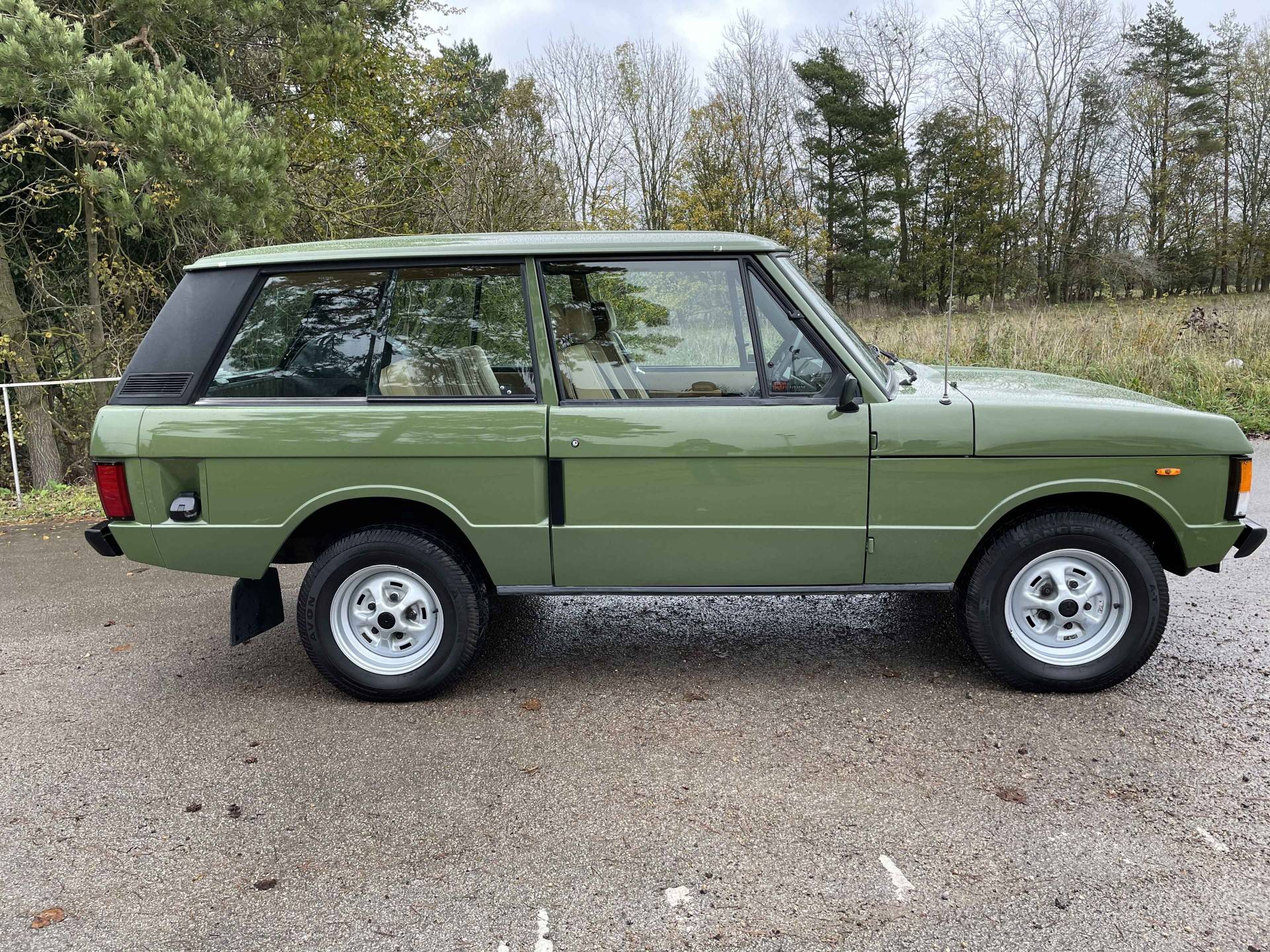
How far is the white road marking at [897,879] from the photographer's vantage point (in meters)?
2.49

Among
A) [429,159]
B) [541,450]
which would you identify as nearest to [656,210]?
[429,159]

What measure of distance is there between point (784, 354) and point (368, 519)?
198cm

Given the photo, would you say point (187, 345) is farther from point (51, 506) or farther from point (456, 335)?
point (51, 506)

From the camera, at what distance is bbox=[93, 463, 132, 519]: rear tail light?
3.73m

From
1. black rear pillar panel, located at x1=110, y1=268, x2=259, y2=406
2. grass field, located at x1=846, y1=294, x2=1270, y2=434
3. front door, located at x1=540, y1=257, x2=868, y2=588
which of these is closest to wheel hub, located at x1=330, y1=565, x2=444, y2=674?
front door, located at x1=540, y1=257, x2=868, y2=588

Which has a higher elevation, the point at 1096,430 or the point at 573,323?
the point at 573,323

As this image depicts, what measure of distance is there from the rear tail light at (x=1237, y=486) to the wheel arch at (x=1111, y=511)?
8.1 inches

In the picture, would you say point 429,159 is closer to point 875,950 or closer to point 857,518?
point 857,518

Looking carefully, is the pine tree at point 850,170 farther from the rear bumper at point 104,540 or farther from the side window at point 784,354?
the rear bumper at point 104,540

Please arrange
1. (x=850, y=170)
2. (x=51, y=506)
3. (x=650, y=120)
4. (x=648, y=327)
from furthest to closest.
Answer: (x=850, y=170)
(x=650, y=120)
(x=51, y=506)
(x=648, y=327)

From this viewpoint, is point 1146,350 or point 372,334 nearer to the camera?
point 372,334

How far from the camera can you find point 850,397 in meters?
3.56

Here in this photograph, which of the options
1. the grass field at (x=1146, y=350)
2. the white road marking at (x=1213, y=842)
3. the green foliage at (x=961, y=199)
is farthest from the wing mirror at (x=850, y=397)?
the green foliage at (x=961, y=199)

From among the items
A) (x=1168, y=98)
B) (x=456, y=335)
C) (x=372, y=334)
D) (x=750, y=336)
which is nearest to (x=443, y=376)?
(x=456, y=335)
